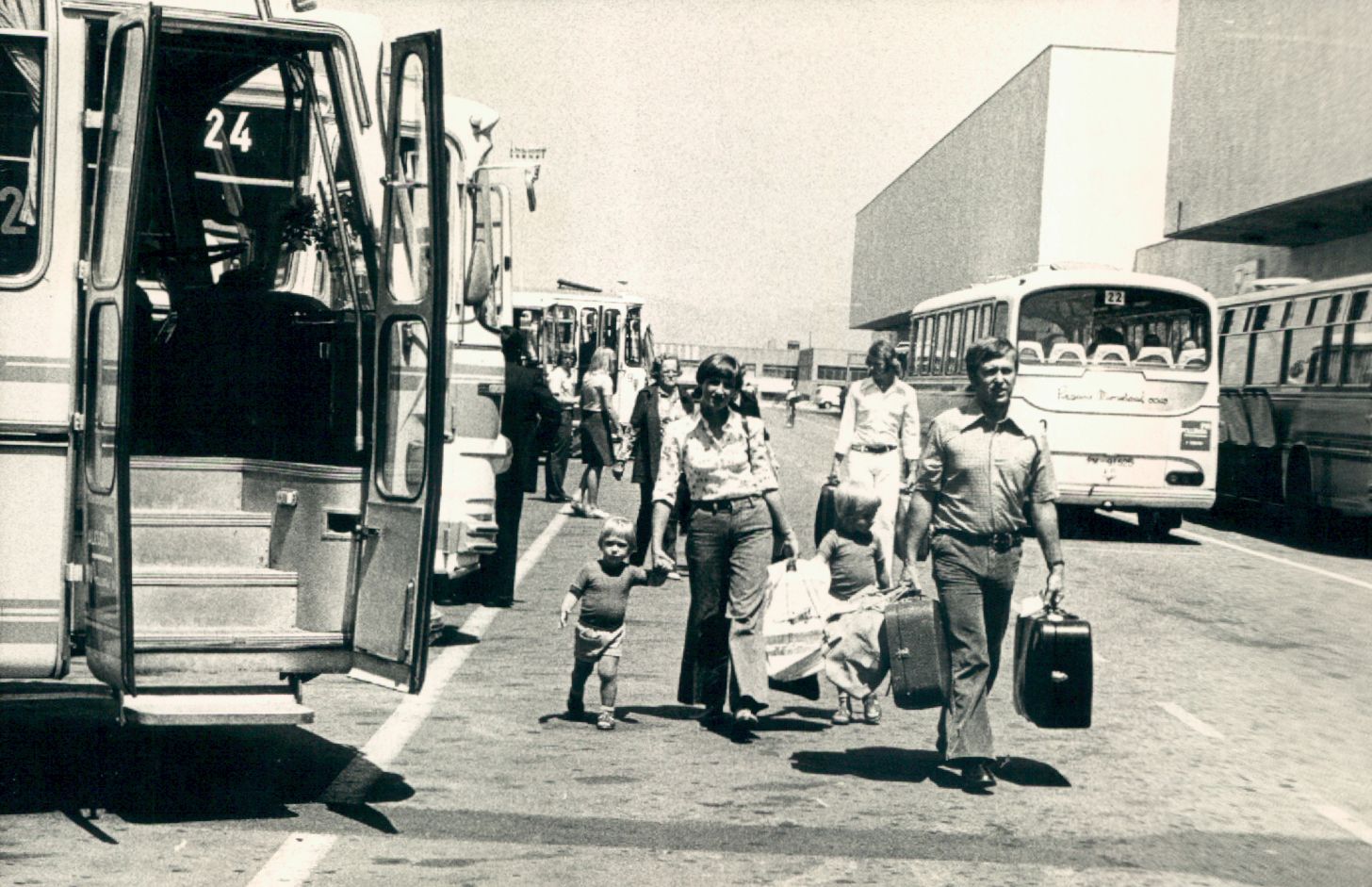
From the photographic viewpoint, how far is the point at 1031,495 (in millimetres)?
7582

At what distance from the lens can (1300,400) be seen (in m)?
21.6

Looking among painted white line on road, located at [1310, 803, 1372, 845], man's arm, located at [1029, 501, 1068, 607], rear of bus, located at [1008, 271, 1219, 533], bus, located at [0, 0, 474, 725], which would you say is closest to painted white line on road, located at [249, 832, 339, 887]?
bus, located at [0, 0, 474, 725]

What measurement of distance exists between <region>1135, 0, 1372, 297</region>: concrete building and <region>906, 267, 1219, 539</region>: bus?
1212cm

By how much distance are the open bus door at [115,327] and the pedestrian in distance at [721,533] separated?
284 cm

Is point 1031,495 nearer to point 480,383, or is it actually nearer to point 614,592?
point 614,592

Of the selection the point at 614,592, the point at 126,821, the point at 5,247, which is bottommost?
the point at 126,821

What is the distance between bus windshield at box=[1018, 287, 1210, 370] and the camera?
19.9 metres

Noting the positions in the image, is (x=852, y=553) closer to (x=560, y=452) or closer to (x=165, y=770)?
(x=165, y=770)

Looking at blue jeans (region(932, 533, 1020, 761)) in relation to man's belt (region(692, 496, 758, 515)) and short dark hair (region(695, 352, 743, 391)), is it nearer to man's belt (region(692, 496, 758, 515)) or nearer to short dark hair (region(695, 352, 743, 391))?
man's belt (region(692, 496, 758, 515))

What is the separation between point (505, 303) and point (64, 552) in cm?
539

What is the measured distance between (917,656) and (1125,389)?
41.1 feet

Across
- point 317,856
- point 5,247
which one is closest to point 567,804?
point 317,856

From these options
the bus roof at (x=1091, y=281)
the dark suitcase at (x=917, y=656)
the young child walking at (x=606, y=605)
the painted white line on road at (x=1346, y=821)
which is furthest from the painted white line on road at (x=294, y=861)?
the bus roof at (x=1091, y=281)

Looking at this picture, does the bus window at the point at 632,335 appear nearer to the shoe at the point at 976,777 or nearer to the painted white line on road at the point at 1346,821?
the shoe at the point at 976,777
